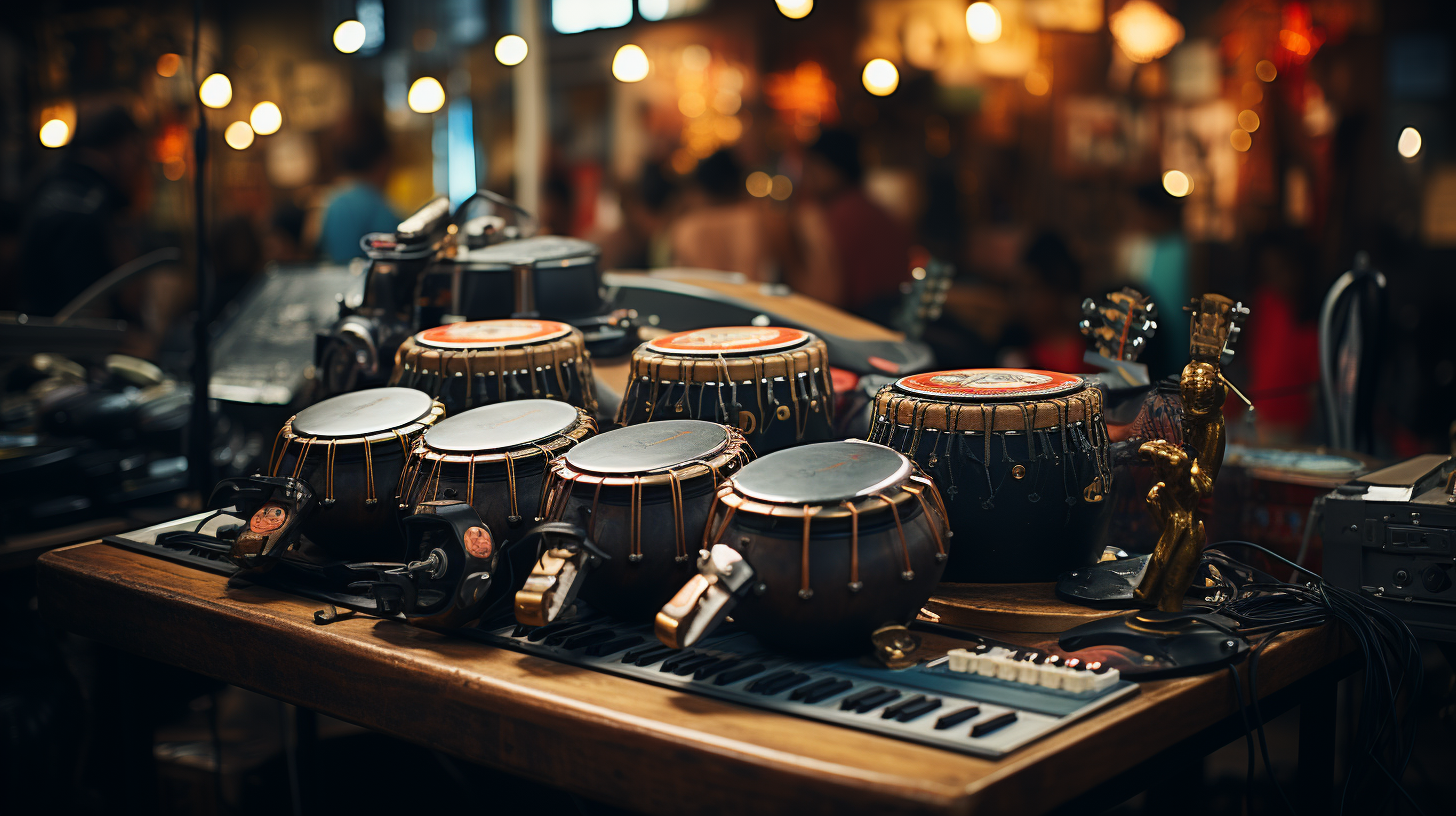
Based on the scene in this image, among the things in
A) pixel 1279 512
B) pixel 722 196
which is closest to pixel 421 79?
pixel 722 196

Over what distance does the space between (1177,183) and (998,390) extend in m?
4.79

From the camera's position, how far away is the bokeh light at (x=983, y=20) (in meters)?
5.66

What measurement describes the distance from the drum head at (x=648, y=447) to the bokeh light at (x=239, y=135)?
933 cm

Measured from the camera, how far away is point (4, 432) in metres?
2.65

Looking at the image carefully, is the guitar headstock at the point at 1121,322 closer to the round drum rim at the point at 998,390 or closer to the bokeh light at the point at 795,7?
the round drum rim at the point at 998,390

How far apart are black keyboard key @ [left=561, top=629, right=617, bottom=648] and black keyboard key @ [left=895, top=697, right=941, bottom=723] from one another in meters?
0.41

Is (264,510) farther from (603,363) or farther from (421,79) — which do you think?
(421,79)

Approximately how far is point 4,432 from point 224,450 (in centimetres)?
52

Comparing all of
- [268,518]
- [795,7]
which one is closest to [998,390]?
[268,518]

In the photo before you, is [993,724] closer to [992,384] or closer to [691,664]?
[691,664]

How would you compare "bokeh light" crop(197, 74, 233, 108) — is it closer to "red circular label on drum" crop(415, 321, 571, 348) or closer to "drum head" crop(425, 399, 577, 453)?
"red circular label on drum" crop(415, 321, 571, 348)

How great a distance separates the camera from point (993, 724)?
1.05 metres

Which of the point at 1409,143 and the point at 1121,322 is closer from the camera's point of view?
A: the point at 1121,322

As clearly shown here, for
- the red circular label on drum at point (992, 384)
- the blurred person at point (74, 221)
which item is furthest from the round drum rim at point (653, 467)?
the blurred person at point (74, 221)
